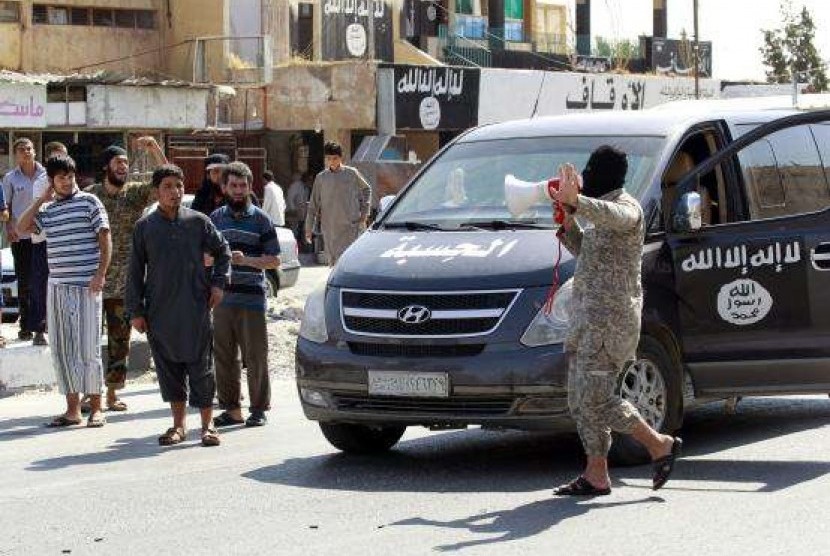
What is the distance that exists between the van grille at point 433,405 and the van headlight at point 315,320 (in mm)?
351

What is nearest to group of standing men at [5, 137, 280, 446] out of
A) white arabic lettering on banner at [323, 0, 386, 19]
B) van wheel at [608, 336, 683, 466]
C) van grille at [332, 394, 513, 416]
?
van grille at [332, 394, 513, 416]

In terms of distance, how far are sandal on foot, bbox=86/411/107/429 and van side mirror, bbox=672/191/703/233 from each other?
14.0 feet

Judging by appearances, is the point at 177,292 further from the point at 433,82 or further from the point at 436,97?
the point at 436,97

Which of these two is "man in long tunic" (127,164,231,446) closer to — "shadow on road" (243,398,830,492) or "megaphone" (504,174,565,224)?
"shadow on road" (243,398,830,492)

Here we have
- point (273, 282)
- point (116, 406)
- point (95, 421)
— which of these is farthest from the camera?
point (273, 282)

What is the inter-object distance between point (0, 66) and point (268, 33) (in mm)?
6698

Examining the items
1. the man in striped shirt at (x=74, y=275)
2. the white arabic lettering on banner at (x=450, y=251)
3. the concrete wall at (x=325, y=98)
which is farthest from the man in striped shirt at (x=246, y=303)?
the concrete wall at (x=325, y=98)

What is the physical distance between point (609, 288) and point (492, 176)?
2.15 metres

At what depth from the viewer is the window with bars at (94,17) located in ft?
131

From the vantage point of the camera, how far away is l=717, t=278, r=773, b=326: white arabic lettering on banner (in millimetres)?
10180

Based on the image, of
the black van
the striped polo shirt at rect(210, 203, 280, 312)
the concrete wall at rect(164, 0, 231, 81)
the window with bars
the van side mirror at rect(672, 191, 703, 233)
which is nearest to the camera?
the black van

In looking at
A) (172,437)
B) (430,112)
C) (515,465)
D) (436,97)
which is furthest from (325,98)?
(515,465)

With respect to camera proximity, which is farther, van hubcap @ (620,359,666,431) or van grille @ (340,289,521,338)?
van hubcap @ (620,359,666,431)

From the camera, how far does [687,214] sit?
33.0 feet
